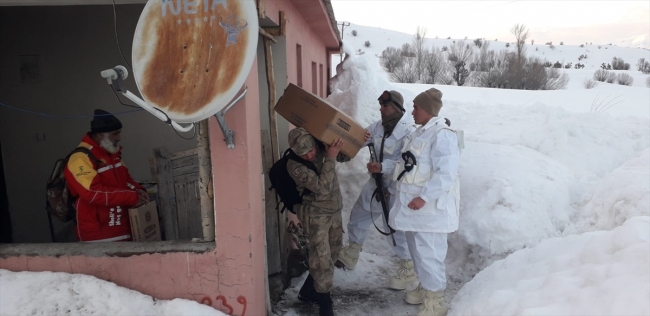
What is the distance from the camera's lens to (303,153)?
12.3 feet

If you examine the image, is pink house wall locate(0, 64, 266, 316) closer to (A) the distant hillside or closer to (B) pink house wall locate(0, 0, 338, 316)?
(B) pink house wall locate(0, 0, 338, 316)

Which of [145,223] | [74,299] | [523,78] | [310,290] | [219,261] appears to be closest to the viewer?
[74,299]

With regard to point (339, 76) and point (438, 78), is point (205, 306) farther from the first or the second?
point (438, 78)

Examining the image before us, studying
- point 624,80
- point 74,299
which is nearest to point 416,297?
point 74,299

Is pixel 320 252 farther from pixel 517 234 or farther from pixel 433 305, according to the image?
pixel 517 234

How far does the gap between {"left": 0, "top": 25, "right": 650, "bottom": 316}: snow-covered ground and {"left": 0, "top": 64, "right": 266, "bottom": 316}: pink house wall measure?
10 cm

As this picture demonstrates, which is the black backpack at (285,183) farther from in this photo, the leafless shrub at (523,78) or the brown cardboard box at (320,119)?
the leafless shrub at (523,78)

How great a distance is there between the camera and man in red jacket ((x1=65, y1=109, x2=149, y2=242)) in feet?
11.4

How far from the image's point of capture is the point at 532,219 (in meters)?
5.62

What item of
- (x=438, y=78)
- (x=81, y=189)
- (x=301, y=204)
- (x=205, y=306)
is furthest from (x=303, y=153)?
(x=438, y=78)

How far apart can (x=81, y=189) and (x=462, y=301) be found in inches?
136

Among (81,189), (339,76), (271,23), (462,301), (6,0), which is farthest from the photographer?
(339,76)

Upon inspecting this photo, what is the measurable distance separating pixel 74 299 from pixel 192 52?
1.99m

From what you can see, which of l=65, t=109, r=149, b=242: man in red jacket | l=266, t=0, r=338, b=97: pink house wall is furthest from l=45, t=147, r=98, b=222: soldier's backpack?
l=266, t=0, r=338, b=97: pink house wall
